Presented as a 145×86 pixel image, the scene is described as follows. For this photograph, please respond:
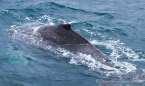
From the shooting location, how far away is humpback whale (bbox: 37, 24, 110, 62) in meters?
15.0

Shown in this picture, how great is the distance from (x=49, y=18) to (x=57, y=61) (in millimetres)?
8065

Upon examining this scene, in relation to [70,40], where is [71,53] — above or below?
below

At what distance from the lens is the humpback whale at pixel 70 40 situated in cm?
1498

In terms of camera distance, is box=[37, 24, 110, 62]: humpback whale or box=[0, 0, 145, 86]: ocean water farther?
box=[37, 24, 110, 62]: humpback whale

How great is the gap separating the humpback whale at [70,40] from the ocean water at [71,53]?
36cm

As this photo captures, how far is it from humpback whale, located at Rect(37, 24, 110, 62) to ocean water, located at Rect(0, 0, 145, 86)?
1.19 feet

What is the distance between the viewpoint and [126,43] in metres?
18.5

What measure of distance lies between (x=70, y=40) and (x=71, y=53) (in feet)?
2.56

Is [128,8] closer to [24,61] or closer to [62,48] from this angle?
[62,48]

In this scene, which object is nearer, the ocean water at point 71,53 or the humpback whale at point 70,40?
the ocean water at point 71,53

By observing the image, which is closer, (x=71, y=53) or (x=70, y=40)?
(x=71, y=53)

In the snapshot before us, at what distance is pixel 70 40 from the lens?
15.5 m

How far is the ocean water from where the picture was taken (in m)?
13.3

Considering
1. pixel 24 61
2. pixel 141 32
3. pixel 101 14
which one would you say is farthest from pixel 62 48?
pixel 101 14
